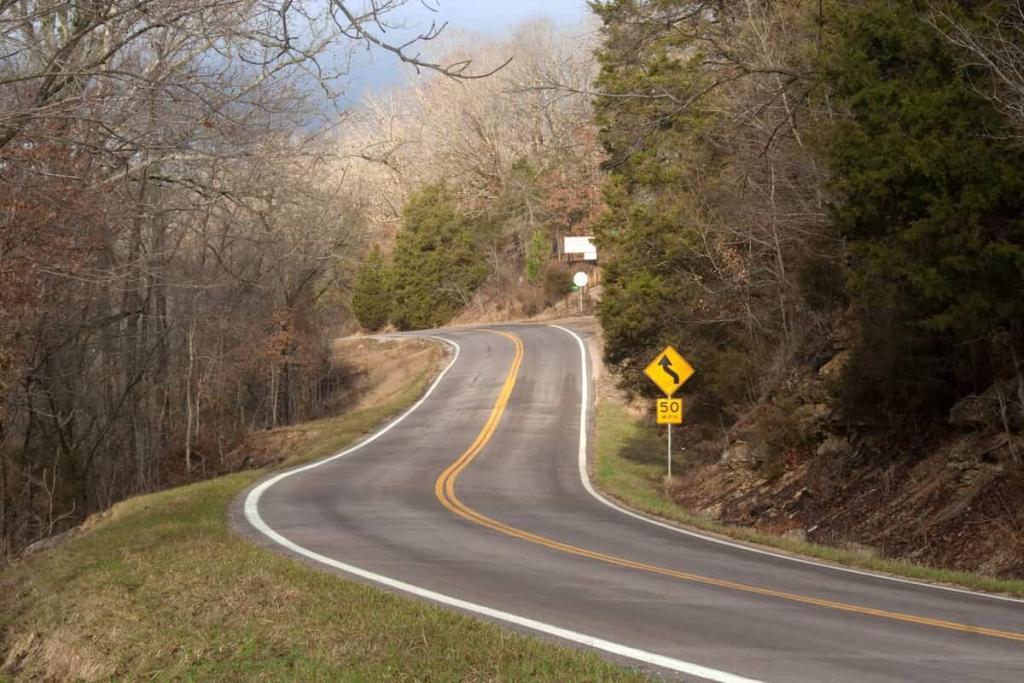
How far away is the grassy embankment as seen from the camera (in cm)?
764

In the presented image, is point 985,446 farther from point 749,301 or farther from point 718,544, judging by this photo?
point 749,301

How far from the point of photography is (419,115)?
7131 cm

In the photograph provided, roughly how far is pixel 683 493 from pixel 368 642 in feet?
59.9

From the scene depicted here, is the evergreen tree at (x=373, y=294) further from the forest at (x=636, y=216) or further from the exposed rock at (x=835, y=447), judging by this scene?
the exposed rock at (x=835, y=447)

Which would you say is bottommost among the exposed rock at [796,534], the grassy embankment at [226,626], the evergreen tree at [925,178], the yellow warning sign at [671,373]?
the exposed rock at [796,534]

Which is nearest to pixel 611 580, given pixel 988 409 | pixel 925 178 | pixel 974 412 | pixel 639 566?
pixel 639 566

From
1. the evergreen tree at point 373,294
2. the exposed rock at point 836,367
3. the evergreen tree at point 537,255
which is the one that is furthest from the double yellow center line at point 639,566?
the evergreen tree at point 373,294

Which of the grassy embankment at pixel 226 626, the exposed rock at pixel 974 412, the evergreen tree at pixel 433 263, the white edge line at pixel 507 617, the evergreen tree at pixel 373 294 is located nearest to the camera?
the white edge line at pixel 507 617

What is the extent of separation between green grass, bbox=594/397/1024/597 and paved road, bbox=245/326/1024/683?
0.68 metres

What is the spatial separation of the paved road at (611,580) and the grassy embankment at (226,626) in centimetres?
80

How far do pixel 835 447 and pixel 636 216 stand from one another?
1319 centimetres

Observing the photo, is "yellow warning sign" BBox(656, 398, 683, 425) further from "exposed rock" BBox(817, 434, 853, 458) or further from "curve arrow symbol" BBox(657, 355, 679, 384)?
"exposed rock" BBox(817, 434, 853, 458)

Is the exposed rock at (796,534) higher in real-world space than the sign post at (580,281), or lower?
lower

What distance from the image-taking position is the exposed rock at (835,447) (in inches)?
855
